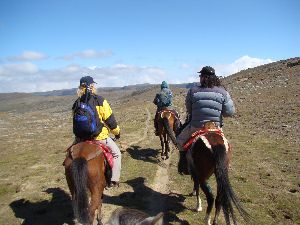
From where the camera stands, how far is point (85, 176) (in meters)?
6.29

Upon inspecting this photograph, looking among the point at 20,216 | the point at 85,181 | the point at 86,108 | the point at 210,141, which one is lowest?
the point at 20,216

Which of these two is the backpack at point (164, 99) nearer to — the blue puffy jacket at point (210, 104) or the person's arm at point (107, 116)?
the blue puffy jacket at point (210, 104)

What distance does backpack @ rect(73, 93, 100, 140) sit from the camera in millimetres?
7062

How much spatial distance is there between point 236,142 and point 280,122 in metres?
6.54

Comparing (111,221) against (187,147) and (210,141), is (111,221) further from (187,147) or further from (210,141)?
(187,147)

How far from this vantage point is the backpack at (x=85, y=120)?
7.06 metres

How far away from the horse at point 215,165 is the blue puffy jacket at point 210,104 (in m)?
0.28

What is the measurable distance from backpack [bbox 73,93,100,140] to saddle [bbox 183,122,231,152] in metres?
2.17

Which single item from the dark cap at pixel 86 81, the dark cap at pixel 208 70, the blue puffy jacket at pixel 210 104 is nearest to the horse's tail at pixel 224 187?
the blue puffy jacket at pixel 210 104

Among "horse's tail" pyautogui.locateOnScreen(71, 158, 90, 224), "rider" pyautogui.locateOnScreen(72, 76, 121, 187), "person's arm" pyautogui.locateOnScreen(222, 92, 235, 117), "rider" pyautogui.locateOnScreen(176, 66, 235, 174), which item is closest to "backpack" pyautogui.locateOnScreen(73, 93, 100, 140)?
"rider" pyautogui.locateOnScreen(72, 76, 121, 187)

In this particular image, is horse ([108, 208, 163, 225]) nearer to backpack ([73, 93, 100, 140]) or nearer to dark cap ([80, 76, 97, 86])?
backpack ([73, 93, 100, 140])

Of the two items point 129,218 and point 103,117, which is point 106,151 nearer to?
point 103,117

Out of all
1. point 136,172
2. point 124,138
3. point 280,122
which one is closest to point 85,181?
point 136,172

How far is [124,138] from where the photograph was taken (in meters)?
20.8
